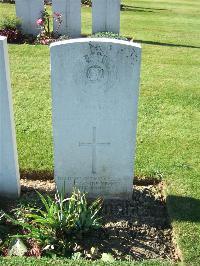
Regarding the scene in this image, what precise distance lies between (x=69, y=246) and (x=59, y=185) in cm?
96

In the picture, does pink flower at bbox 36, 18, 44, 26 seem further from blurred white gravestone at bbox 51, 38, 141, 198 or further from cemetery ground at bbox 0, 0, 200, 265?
blurred white gravestone at bbox 51, 38, 141, 198

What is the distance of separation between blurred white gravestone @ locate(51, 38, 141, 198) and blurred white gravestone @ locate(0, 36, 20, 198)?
49 centimetres

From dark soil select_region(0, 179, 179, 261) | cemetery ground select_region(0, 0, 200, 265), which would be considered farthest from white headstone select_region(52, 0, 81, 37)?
dark soil select_region(0, 179, 179, 261)

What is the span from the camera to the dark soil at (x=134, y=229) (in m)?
4.69

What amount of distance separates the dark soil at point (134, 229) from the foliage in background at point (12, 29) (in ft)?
26.9

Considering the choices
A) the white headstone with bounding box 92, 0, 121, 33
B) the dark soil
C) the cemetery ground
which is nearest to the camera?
the dark soil

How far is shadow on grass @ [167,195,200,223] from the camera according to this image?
515 cm

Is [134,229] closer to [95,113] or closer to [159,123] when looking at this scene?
[95,113]

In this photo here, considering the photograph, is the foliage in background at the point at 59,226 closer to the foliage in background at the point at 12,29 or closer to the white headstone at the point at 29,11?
the foliage in background at the point at 12,29

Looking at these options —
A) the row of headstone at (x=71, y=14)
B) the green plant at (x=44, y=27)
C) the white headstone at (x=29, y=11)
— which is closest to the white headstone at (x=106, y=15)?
the row of headstone at (x=71, y=14)

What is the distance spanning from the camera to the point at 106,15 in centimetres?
1359

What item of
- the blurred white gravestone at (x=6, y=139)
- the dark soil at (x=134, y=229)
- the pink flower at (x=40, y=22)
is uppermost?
the pink flower at (x=40, y=22)

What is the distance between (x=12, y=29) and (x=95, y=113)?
9.10m

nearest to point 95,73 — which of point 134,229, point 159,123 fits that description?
point 134,229
